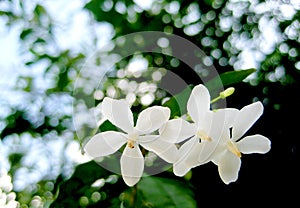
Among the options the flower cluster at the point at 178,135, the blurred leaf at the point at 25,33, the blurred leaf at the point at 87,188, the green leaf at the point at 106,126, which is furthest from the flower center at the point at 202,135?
the blurred leaf at the point at 25,33

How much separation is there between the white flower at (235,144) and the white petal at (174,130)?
0.05 m

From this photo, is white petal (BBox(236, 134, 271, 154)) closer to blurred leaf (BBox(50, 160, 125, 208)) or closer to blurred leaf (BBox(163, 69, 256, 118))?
blurred leaf (BBox(163, 69, 256, 118))

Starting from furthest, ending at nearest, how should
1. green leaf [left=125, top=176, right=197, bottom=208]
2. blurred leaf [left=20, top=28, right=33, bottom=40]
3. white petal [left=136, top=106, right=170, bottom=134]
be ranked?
1. blurred leaf [left=20, top=28, right=33, bottom=40]
2. green leaf [left=125, top=176, right=197, bottom=208]
3. white petal [left=136, top=106, right=170, bottom=134]

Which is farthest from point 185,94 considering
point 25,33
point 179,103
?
point 25,33

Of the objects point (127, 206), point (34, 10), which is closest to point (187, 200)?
point (127, 206)

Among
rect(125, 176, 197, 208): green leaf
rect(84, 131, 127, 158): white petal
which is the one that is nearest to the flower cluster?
rect(84, 131, 127, 158): white petal

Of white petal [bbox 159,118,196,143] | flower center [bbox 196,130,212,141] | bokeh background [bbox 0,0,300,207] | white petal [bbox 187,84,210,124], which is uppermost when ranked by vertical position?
white petal [bbox 187,84,210,124]

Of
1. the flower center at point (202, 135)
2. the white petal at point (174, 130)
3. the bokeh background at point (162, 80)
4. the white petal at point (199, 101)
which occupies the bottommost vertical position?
the bokeh background at point (162, 80)

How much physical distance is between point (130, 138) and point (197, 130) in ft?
0.28

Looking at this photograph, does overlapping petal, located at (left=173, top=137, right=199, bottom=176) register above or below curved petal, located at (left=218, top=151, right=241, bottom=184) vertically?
above

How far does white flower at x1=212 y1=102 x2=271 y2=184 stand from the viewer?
50 cm

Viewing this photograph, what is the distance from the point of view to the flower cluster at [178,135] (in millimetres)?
475

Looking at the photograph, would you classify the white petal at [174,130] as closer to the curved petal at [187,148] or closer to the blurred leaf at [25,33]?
the curved petal at [187,148]

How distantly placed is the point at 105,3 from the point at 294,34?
1.54ft
